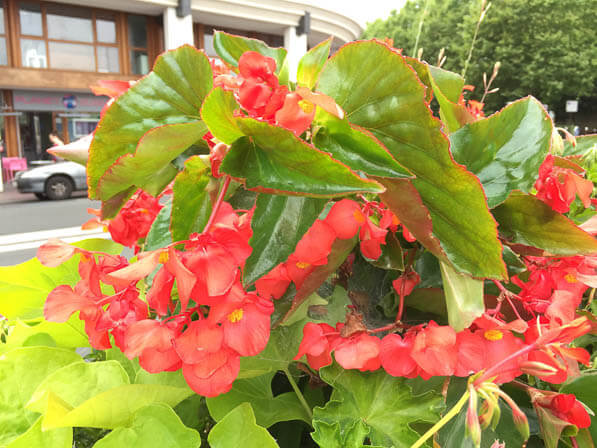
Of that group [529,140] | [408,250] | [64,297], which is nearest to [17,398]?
[64,297]

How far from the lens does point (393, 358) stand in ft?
1.03

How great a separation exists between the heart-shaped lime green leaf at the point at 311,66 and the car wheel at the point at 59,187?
25.1 ft

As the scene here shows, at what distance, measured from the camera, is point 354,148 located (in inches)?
11.2

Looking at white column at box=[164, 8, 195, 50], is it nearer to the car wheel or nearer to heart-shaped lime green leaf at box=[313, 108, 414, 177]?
the car wheel

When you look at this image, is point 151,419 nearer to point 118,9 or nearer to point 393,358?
point 393,358

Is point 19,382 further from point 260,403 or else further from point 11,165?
point 11,165

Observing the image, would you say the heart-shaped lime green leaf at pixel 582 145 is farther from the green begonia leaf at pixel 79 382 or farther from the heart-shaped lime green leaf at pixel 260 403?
the green begonia leaf at pixel 79 382

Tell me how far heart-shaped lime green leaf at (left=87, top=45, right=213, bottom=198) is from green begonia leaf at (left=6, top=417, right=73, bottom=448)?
0.16m

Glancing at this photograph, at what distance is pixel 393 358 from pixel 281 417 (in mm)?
122

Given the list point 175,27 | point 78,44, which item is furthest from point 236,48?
point 78,44

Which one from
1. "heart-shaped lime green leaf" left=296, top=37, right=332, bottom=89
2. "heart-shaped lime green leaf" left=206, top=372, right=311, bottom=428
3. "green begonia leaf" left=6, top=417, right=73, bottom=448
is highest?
"heart-shaped lime green leaf" left=296, top=37, right=332, bottom=89

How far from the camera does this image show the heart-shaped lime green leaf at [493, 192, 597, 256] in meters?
0.33

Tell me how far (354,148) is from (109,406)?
0.76 ft

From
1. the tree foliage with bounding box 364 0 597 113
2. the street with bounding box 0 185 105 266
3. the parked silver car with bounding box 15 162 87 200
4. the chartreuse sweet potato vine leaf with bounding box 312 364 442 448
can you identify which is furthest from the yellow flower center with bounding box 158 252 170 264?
the tree foliage with bounding box 364 0 597 113
